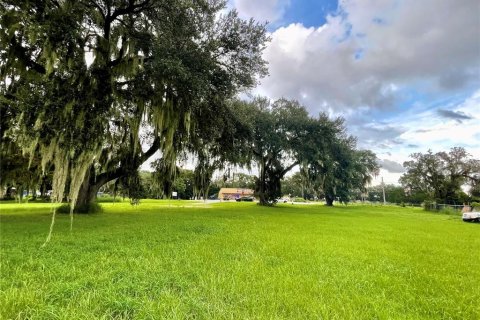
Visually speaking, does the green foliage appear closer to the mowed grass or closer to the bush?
the mowed grass

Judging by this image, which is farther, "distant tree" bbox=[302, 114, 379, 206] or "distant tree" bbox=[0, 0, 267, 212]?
"distant tree" bbox=[302, 114, 379, 206]

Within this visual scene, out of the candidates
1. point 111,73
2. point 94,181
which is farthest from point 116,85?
point 94,181

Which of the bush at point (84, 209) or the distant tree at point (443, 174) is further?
the distant tree at point (443, 174)

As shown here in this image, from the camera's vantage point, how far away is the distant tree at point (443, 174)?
45.7m

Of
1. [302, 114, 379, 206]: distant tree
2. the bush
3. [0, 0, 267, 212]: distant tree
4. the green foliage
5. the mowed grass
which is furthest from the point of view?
the green foliage

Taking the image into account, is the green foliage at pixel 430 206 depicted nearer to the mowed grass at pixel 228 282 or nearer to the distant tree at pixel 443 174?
the distant tree at pixel 443 174

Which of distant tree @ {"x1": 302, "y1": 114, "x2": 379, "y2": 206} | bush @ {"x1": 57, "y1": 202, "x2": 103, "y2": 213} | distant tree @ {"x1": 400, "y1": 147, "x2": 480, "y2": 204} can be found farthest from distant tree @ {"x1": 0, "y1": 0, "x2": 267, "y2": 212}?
distant tree @ {"x1": 400, "y1": 147, "x2": 480, "y2": 204}

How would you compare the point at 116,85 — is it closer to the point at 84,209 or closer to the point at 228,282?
the point at 84,209

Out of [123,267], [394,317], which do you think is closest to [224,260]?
[123,267]

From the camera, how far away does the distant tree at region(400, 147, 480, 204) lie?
1800 inches

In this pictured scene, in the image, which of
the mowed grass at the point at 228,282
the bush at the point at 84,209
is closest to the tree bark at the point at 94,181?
the bush at the point at 84,209

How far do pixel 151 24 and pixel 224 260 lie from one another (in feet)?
33.4

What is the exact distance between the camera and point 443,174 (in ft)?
157

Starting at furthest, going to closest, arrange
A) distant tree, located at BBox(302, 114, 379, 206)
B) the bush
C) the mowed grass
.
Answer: distant tree, located at BBox(302, 114, 379, 206)
the bush
the mowed grass
